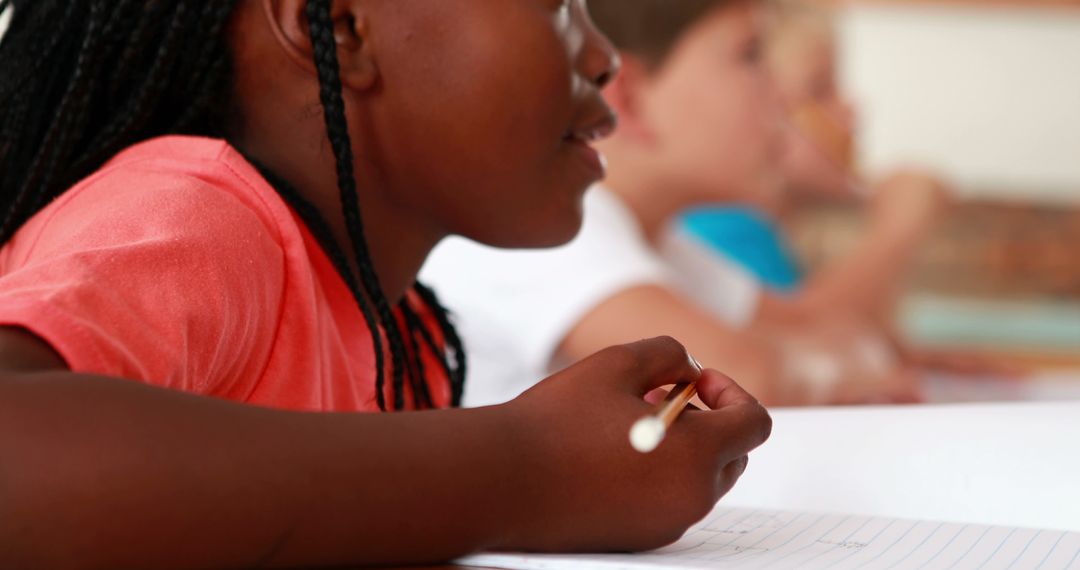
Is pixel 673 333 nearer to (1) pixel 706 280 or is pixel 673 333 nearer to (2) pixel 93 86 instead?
(1) pixel 706 280

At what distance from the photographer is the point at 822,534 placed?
53 cm

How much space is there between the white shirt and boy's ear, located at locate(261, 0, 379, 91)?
55 centimetres

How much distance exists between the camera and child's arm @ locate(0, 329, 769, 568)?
0.38 m

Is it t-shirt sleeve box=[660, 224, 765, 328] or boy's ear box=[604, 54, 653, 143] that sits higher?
boy's ear box=[604, 54, 653, 143]

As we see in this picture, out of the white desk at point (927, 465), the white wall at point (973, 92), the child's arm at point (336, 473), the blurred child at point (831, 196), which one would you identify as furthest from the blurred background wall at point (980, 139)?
the child's arm at point (336, 473)

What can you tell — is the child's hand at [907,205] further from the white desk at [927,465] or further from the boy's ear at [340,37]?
the boy's ear at [340,37]

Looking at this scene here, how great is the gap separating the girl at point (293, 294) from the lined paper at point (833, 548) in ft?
0.05

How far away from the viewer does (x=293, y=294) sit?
0.60m

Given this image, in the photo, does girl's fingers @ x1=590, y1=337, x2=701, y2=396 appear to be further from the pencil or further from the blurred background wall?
the blurred background wall

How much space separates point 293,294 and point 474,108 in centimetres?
13

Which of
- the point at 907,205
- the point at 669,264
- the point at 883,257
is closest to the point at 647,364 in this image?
the point at 669,264

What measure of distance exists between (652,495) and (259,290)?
18 cm

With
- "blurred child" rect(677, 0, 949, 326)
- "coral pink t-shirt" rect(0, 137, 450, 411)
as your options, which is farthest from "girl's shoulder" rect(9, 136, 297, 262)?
"blurred child" rect(677, 0, 949, 326)

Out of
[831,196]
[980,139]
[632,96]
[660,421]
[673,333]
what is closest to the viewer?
[660,421]
